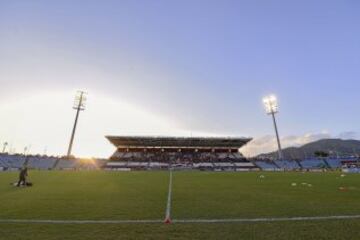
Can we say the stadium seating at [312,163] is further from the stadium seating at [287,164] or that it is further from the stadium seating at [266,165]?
the stadium seating at [266,165]

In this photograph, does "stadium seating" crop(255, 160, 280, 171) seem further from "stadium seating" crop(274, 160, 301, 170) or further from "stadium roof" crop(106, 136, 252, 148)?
"stadium roof" crop(106, 136, 252, 148)

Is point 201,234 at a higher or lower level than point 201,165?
lower

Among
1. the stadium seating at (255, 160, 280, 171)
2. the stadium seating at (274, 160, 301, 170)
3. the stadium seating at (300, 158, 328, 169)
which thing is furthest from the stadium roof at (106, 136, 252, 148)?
the stadium seating at (300, 158, 328, 169)

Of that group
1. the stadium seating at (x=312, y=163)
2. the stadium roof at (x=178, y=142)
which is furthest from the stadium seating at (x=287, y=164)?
the stadium roof at (x=178, y=142)

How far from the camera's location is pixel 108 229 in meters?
5.96

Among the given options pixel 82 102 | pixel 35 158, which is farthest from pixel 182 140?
pixel 35 158

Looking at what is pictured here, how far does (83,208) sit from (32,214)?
1.48 metres

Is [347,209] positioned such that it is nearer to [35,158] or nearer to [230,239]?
[230,239]

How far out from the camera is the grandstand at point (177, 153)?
8000 cm

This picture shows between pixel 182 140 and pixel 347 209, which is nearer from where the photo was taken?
pixel 347 209

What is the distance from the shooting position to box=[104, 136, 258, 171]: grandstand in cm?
8000

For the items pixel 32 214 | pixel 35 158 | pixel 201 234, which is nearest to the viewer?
pixel 201 234

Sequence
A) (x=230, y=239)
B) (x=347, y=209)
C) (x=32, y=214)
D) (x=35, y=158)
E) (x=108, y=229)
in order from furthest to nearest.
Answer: (x=35, y=158), (x=347, y=209), (x=32, y=214), (x=108, y=229), (x=230, y=239)

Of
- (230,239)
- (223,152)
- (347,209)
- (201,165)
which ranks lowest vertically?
(230,239)
